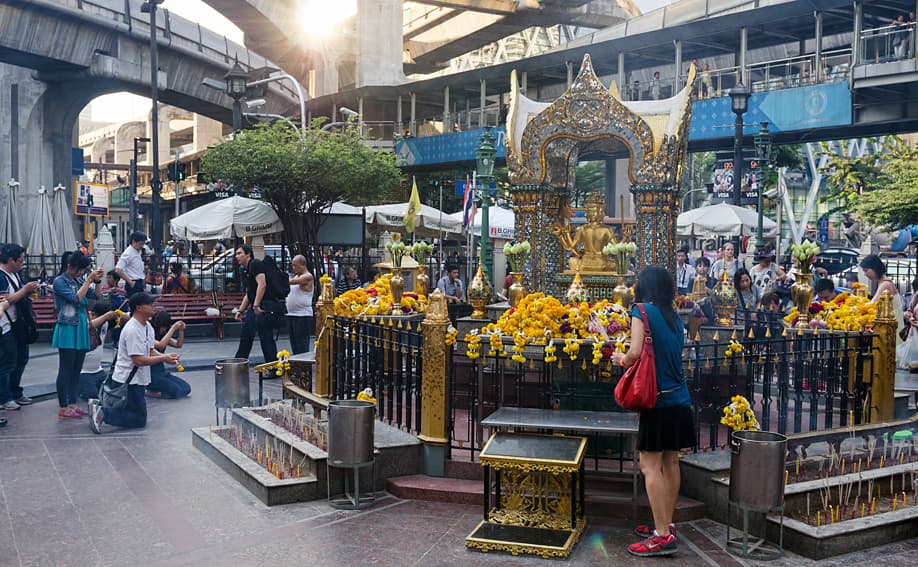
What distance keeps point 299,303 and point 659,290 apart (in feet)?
26.7

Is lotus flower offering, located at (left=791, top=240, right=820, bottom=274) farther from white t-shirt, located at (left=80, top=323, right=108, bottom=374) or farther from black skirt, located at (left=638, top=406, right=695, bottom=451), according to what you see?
white t-shirt, located at (left=80, top=323, right=108, bottom=374)

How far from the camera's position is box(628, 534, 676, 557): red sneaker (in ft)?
19.7

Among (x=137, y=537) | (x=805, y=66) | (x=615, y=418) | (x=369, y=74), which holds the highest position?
(x=369, y=74)

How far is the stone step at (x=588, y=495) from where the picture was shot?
6793 millimetres

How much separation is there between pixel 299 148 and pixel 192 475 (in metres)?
15.6

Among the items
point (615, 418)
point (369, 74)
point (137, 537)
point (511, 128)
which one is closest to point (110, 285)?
point (511, 128)

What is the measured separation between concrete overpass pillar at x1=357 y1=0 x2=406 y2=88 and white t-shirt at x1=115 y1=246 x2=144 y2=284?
39523mm

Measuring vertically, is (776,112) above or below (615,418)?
above

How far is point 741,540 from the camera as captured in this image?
6.30 m

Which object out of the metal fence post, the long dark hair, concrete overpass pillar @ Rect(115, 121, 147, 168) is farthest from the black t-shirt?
concrete overpass pillar @ Rect(115, 121, 147, 168)

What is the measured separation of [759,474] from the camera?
595cm

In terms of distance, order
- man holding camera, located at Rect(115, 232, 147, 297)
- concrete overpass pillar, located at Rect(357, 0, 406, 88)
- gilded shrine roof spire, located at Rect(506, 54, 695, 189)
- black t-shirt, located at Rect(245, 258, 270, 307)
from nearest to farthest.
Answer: gilded shrine roof spire, located at Rect(506, 54, 695, 189)
black t-shirt, located at Rect(245, 258, 270, 307)
man holding camera, located at Rect(115, 232, 147, 297)
concrete overpass pillar, located at Rect(357, 0, 406, 88)

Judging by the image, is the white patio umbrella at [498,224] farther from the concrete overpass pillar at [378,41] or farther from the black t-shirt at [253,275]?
the concrete overpass pillar at [378,41]

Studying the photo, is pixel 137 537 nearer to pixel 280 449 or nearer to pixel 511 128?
pixel 280 449
